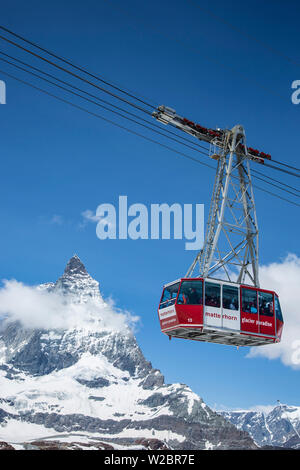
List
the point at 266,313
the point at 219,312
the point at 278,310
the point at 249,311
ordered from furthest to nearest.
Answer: the point at 278,310 < the point at 266,313 < the point at 249,311 < the point at 219,312

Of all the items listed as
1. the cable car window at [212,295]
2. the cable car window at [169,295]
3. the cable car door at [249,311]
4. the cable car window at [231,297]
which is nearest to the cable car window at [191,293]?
the cable car window at [212,295]

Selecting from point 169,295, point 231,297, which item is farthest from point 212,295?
point 169,295

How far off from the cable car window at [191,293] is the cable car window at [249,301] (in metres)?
3.98

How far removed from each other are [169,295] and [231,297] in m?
4.84

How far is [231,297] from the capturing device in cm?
4216

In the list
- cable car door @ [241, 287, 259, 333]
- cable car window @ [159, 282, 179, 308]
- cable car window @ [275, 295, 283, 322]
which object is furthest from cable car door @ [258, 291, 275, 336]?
cable car window @ [159, 282, 179, 308]

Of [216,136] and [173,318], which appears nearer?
[173,318]

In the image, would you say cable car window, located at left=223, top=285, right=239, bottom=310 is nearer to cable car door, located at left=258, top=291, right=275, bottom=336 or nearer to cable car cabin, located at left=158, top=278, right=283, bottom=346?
cable car cabin, located at left=158, top=278, right=283, bottom=346

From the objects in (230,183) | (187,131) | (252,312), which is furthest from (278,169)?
A: (252,312)

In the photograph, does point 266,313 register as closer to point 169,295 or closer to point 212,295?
point 212,295
